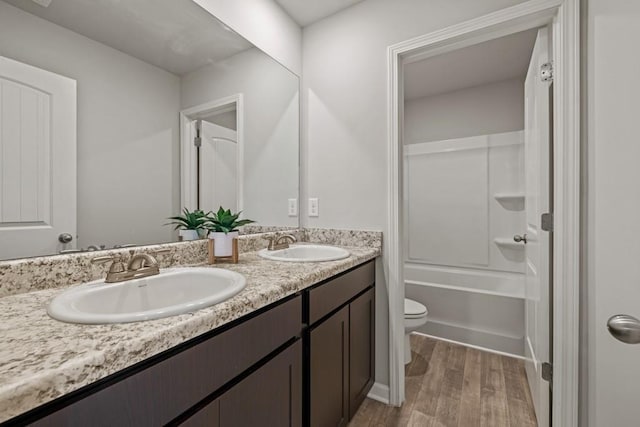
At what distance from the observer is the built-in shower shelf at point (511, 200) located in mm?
2644

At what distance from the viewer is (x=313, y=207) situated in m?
1.97

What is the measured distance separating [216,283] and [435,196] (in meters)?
2.63

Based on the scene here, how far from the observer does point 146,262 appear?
1.01 meters

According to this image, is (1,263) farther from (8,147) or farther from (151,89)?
(151,89)

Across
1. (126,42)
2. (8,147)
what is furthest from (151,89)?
(8,147)

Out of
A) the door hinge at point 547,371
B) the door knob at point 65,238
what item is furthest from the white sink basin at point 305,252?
the door hinge at point 547,371

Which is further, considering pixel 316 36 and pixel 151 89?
pixel 316 36

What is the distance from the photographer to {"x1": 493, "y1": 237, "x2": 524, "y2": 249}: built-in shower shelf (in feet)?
8.71

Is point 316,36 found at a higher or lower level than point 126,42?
higher

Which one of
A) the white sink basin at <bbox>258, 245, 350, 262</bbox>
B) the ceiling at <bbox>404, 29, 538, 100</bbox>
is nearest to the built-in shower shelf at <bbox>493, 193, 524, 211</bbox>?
the ceiling at <bbox>404, 29, 538, 100</bbox>

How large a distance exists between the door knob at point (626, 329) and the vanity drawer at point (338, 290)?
32.0 inches

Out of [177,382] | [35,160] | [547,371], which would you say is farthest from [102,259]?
[547,371]

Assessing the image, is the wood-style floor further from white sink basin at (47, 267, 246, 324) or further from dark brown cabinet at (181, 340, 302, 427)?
white sink basin at (47, 267, 246, 324)

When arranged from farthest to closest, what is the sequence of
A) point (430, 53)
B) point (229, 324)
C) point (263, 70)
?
1. point (263, 70)
2. point (430, 53)
3. point (229, 324)
